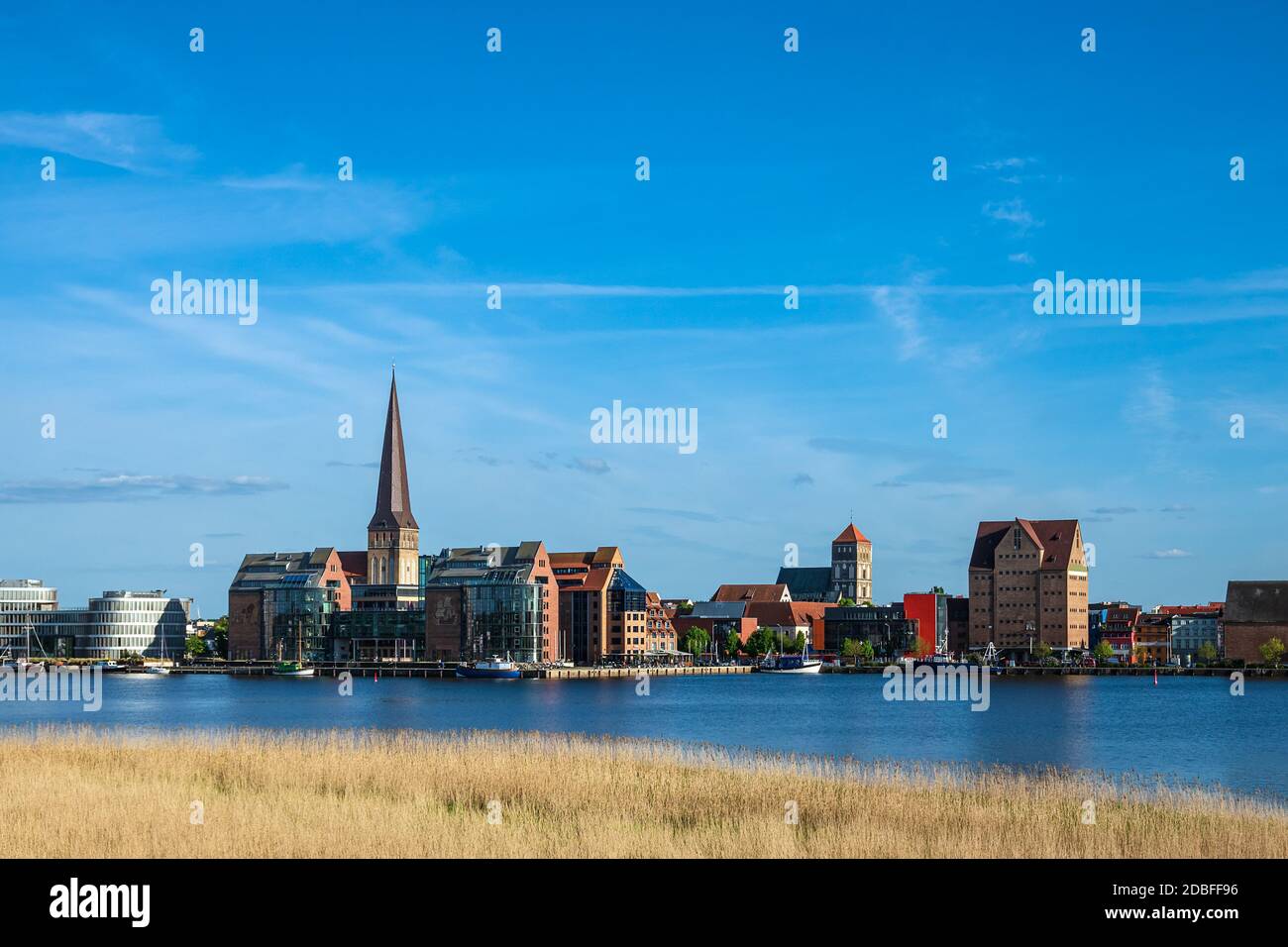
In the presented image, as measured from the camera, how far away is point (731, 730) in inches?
2862

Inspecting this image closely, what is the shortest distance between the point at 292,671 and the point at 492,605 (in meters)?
24.9

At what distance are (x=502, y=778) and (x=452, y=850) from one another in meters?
10.7

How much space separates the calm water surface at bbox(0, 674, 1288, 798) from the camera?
57403 mm

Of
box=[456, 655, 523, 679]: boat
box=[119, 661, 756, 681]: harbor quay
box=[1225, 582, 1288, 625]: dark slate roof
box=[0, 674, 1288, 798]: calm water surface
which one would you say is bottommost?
box=[119, 661, 756, 681]: harbor quay

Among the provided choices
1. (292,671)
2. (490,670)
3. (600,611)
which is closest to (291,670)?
(292,671)

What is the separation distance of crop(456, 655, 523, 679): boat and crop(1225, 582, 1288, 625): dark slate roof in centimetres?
8620

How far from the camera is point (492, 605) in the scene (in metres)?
173

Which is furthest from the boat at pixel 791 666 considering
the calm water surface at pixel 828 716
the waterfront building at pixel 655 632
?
the calm water surface at pixel 828 716

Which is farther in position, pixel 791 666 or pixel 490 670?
pixel 791 666

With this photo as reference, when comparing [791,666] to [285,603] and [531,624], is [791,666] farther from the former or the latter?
[285,603]

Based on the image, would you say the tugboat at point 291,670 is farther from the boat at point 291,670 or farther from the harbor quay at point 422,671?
the harbor quay at point 422,671

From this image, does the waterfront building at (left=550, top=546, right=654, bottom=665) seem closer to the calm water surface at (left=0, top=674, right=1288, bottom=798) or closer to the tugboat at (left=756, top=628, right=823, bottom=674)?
the tugboat at (left=756, top=628, right=823, bottom=674)

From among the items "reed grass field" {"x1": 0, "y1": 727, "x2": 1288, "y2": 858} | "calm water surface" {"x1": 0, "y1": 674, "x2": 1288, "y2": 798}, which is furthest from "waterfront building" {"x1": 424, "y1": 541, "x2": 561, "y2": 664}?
"reed grass field" {"x1": 0, "y1": 727, "x2": 1288, "y2": 858}

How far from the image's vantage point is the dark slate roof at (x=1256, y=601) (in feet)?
568
